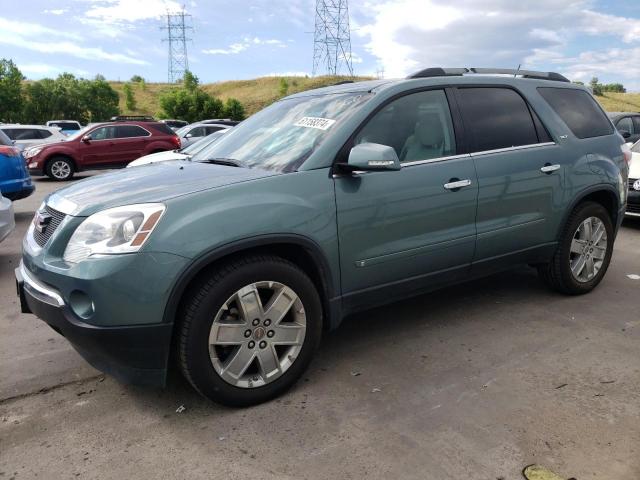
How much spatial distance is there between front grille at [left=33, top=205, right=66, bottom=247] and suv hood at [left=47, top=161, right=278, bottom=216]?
3cm

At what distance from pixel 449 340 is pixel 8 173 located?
682 cm

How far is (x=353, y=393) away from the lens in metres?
3.05

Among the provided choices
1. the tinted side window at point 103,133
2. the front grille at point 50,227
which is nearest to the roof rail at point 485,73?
the front grille at point 50,227

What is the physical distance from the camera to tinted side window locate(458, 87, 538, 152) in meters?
3.78

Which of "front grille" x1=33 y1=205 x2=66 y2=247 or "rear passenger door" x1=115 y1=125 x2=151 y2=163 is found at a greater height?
"rear passenger door" x1=115 y1=125 x2=151 y2=163

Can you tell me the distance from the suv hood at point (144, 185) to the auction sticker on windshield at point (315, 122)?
51cm

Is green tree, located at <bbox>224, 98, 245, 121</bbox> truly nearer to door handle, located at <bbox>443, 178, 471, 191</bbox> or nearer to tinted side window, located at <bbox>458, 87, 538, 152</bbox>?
tinted side window, located at <bbox>458, 87, 538, 152</bbox>

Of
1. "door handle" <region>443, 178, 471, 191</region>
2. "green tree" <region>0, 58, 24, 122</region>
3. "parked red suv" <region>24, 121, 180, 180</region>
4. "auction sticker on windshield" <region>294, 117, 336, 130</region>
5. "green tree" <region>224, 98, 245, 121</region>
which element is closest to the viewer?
"auction sticker on windshield" <region>294, 117, 336, 130</region>

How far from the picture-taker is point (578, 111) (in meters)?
4.52

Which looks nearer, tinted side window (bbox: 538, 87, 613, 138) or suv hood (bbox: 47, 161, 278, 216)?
suv hood (bbox: 47, 161, 278, 216)

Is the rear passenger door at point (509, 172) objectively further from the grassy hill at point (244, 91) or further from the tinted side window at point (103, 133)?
the grassy hill at point (244, 91)

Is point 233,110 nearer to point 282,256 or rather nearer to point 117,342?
point 282,256

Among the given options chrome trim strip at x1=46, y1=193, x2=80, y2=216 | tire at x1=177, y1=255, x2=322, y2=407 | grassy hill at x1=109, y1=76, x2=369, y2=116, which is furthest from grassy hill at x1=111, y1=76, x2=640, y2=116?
tire at x1=177, y1=255, x2=322, y2=407

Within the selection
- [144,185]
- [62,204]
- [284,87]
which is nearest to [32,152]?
[62,204]
